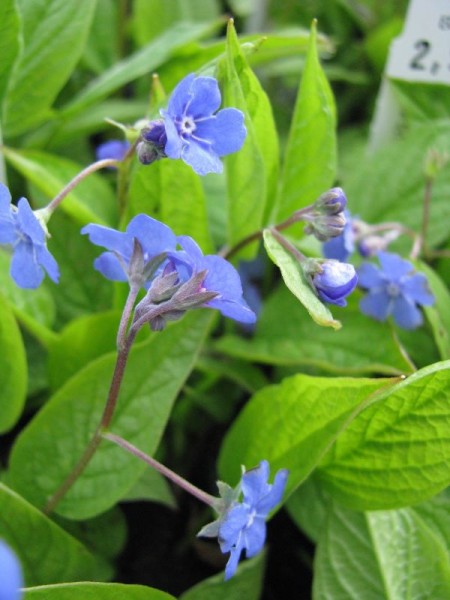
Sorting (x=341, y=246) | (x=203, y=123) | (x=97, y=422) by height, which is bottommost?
(x=97, y=422)

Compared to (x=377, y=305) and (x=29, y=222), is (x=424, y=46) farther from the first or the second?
(x=29, y=222)

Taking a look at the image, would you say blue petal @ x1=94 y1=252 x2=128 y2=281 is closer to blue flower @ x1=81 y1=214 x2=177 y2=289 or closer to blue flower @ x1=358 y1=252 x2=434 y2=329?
blue flower @ x1=81 y1=214 x2=177 y2=289

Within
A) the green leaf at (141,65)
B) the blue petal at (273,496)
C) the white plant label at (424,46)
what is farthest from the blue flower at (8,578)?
the white plant label at (424,46)

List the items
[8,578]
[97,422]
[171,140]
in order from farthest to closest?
[97,422] → [171,140] → [8,578]

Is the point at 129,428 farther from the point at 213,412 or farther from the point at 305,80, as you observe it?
the point at 305,80

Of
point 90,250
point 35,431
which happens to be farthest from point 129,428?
point 90,250

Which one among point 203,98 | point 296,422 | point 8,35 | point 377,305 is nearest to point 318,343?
point 377,305
